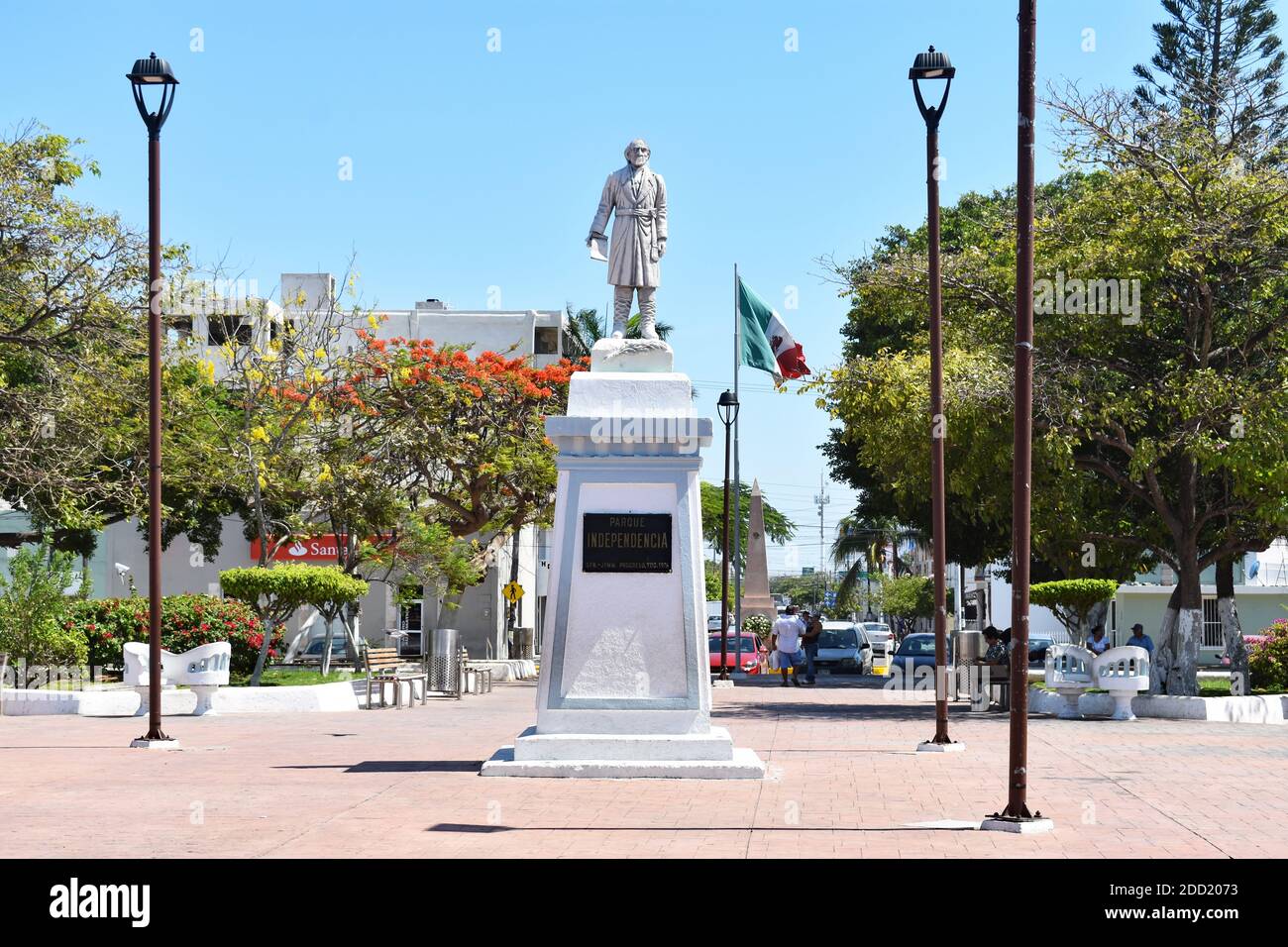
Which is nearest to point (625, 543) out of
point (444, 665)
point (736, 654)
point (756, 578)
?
point (444, 665)

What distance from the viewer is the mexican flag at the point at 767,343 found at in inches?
1111

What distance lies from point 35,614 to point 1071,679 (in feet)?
51.2

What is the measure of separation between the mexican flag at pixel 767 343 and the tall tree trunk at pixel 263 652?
9879mm

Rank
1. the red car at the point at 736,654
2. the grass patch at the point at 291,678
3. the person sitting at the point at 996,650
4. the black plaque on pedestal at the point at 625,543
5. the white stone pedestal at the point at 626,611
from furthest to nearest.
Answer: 1. the red car at the point at 736,654
2. the person sitting at the point at 996,650
3. the grass patch at the point at 291,678
4. the black plaque on pedestal at the point at 625,543
5. the white stone pedestal at the point at 626,611

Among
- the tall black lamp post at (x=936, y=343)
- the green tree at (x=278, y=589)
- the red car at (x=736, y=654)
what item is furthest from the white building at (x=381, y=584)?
the tall black lamp post at (x=936, y=343)

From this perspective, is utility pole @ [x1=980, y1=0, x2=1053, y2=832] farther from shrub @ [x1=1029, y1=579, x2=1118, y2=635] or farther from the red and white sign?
→ the red and white sign

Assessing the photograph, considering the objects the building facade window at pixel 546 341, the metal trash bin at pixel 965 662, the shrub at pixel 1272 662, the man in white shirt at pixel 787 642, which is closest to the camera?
the metal trash bin at pixel 965 662

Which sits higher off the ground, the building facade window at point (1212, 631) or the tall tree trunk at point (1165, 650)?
the tall tree trunk at point (1165, 650)

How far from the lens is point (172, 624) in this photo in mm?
23984

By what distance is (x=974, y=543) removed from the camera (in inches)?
1389

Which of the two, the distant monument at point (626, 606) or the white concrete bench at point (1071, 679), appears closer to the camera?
the distant monument at point (626, 606)

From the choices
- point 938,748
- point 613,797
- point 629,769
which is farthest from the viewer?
point 938,748

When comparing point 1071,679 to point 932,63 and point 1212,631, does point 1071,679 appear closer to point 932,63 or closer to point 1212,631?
point 932,63

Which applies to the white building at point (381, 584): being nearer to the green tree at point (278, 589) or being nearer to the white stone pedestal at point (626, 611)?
the green tree at point (278, 589)
